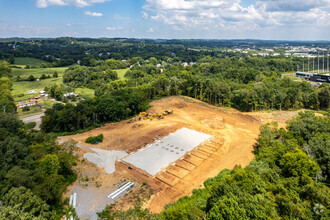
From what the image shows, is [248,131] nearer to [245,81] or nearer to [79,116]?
[79,116]

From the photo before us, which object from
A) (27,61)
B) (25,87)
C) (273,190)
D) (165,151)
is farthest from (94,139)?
(27,61)

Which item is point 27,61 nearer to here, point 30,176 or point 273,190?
point 30,176

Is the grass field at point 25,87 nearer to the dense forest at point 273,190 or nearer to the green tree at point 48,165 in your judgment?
the green tree at point 48,165

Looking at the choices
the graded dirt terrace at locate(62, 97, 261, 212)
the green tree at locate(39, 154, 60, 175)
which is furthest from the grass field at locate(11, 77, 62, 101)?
the green tree at locate(39, 154, 60, 175)

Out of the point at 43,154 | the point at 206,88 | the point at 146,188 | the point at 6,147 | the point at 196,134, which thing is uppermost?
the point at 206,88

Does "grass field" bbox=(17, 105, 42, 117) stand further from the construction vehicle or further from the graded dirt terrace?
the construction vehicle

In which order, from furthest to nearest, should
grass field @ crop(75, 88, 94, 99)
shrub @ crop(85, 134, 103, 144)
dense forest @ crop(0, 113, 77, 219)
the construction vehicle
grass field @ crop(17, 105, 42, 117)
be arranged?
grass field @ crop(75, 88, 94, 99) < grass field @ crop(17, 105, 42, 117) < the construction vehicle < shrub @ crop(85, 134, 103, 144) < dense forest @ crop(0, 113, 77, 219)

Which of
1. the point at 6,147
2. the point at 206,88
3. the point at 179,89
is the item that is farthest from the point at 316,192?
the point at 179,89
